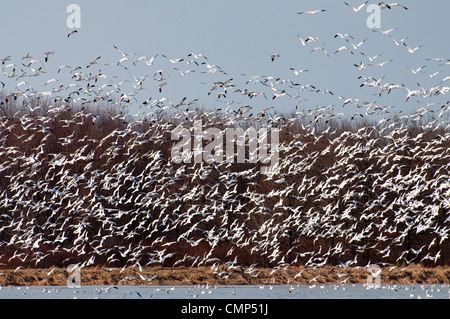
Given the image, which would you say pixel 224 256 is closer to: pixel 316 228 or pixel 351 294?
pixel 316 228

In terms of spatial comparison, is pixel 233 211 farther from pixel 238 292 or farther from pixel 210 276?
pixel 238 292

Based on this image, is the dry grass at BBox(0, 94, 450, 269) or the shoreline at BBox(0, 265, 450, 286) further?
the dry grass at BBox(0, 94, 450, 269)

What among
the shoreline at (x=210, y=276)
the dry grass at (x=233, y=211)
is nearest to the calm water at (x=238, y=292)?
the shoreline at (x=210, y=276)

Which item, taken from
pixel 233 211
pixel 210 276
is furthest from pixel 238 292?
pixel 233 211

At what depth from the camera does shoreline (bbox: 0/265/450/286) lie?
3588 cm

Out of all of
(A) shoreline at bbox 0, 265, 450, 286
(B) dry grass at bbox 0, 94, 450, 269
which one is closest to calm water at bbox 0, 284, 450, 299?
(A) shoreline at bbox 0, 265, 450, 286

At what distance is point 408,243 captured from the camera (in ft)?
138

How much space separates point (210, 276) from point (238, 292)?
5595mm

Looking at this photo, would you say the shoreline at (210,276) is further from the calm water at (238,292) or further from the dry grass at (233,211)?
the calm water at (238,292)

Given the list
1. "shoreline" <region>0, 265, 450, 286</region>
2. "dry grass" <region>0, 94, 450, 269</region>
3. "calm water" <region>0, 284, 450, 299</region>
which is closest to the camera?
"calm water" <region>0, 284, 450, 299</region>

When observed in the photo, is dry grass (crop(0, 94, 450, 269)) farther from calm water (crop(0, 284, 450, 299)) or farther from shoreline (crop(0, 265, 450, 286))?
calm water (crop(0, 284, 450, 299))

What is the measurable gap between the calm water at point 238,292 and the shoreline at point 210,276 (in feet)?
4.45

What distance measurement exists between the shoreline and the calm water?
1357 mm
